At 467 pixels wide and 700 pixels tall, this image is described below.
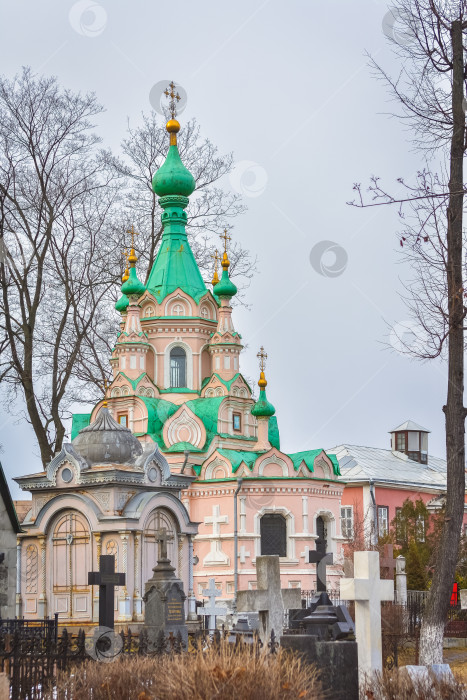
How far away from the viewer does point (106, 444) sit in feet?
68.6

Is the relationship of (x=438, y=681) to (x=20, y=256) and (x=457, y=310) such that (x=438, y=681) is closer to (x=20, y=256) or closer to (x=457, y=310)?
(x=457, y=310)

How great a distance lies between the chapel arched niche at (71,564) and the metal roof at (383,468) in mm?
20796

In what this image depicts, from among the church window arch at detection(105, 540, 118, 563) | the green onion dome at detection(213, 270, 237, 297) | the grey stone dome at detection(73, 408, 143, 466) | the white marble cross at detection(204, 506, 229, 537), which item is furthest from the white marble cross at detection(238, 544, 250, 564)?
the church window arch at detection(105, 540, 118, 563)

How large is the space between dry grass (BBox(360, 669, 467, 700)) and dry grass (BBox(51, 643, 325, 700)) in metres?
0.51

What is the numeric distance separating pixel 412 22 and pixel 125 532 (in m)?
10.2

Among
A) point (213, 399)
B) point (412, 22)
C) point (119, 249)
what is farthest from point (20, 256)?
point (412, 22)

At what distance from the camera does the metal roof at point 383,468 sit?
136 feet

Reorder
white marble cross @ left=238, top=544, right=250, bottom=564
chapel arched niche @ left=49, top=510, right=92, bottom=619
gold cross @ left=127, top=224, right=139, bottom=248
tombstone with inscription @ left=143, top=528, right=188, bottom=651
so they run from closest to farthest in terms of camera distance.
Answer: tombstone with inscription @ left=143, top=528, right=188, bottom=651 → chapel arched niche @ left=49, top=510, right=92, bottom=619 → white marble cross @ left=238, top=544, right=250, bottom=564 → gold cross @ left=127, top=224, right=139, bottom=248

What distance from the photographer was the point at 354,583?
1177 centimetres

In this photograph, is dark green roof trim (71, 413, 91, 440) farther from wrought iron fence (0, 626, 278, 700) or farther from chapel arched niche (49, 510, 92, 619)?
wrought iron fence (0, 626, 278, 700)

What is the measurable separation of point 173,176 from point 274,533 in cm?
1114

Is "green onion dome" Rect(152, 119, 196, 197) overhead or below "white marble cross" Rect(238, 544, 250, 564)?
overhead

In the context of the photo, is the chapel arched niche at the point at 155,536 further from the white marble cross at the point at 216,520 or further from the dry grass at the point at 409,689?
the dry grass at the point at 409,689

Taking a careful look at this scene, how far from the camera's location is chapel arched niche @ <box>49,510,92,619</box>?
20.2 meters
